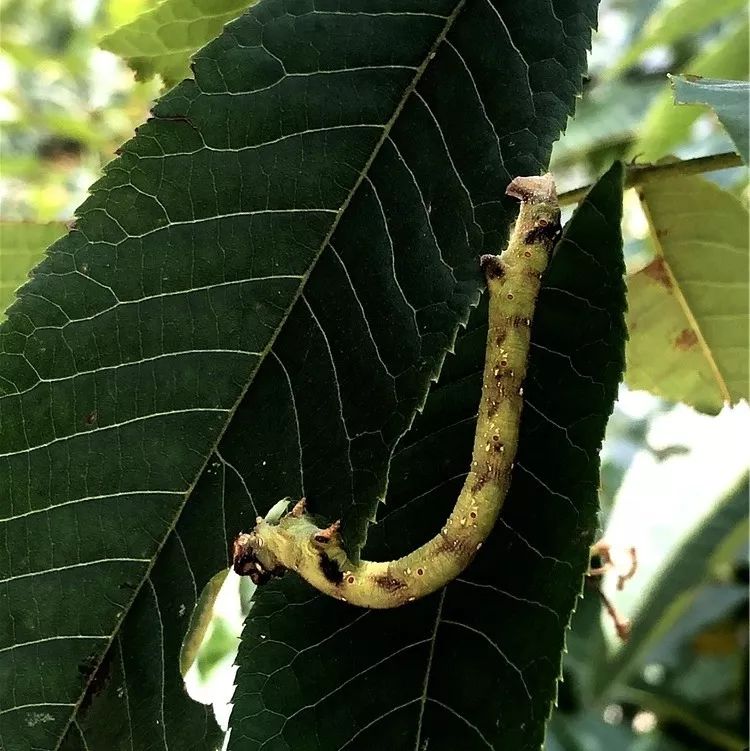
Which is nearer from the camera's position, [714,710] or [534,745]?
[534,745]

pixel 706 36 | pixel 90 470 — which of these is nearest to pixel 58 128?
pixel 90 470

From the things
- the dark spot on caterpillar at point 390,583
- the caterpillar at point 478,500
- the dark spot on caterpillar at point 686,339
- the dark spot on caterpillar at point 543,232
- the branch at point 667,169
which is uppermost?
the branch at point 667,169

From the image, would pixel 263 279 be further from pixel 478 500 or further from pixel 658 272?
pixel 658 272

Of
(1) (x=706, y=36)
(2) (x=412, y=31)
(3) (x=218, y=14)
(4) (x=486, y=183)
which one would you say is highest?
(1) (x=706, y=36)

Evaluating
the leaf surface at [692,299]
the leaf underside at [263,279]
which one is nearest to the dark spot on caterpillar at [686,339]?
the leaf surface at [692,299]

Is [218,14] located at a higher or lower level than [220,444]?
higher

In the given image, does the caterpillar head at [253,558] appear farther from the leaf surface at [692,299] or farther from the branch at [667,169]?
the leaf surface at [692,299]

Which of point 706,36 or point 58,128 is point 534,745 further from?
point 706,36

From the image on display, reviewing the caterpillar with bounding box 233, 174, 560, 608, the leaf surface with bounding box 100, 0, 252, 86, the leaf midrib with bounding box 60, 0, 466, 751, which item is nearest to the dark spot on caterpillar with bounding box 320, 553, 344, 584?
the caterpillar with bounding box 233, 174, 560, 608
